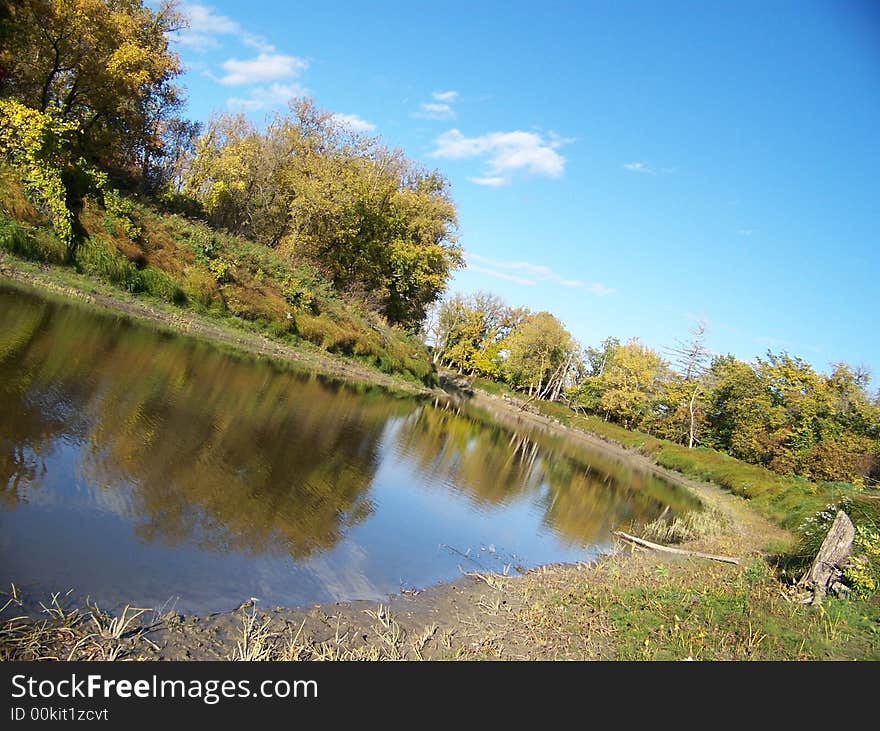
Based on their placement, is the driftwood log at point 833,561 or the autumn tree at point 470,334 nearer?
the driftwood log at point 833,561

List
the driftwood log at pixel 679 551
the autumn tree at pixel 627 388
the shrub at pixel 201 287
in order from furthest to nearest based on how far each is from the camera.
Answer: the autumn tree at pixel 627 388 < the shrub at pixel 201 287 < the driftwood log at pixel 679 551

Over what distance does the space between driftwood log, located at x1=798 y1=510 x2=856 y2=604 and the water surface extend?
457 centimetres

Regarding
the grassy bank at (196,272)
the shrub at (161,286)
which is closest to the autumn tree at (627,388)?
the grassy bank at (196,272)

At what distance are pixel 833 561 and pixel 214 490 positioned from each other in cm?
928

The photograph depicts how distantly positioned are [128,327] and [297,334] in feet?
38.7

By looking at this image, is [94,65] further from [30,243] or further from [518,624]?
[518,624]

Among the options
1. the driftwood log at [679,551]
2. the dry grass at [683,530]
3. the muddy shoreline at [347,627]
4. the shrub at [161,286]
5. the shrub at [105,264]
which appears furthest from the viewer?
the shrub at [161,286]

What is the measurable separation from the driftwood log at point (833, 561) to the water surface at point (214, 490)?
4.57 m

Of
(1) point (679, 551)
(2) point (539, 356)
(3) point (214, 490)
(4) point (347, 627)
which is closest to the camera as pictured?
(4) point (347, 627)

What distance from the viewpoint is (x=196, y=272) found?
25.2m

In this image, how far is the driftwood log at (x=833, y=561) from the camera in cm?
888

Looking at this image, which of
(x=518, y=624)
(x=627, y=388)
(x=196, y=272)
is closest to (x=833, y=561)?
(x=518, y=624)

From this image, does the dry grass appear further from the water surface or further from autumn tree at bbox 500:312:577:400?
autumn tree at bbox 500:312:577:400

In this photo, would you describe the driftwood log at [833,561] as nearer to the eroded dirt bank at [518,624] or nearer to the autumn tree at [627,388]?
the eroded dirt bank at [518,624]
